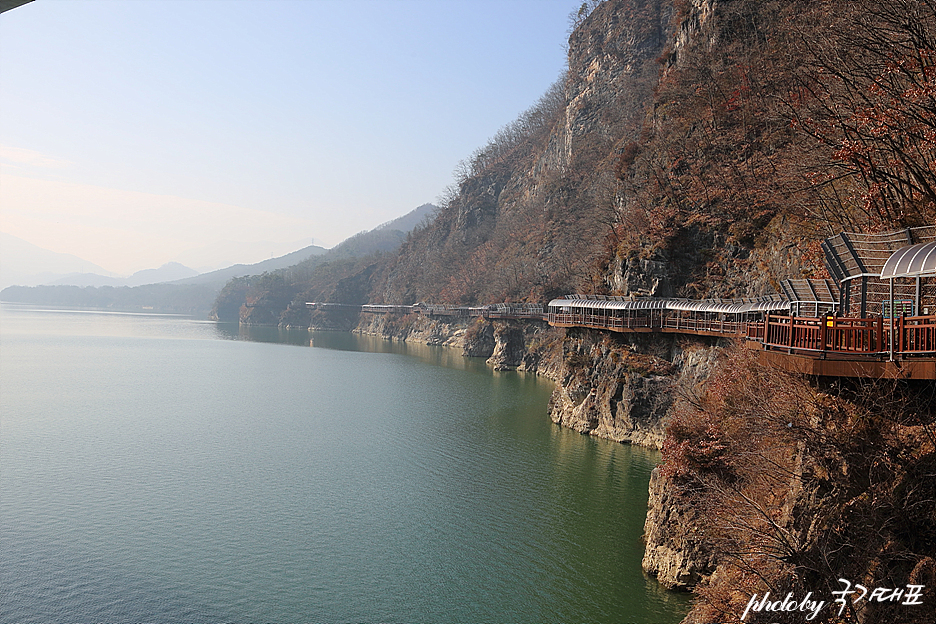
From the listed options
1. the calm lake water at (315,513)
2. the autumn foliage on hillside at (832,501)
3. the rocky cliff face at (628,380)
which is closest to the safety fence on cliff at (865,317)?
the autumn foliage on hillside at (832,501)

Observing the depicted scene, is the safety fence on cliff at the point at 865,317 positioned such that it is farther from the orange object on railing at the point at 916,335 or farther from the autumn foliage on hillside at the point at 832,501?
the autumn foliage on hillside at the point at 832,501

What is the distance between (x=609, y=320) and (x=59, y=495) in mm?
31939

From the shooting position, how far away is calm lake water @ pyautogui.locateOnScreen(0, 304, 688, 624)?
1781 centimetres

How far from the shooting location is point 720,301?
33.4 meters

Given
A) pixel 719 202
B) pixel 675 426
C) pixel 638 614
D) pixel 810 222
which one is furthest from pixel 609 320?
pixel 638 614

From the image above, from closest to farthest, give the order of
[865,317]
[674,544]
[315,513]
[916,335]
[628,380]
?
[916,335] < [865,317] < [674,544] < [315,513] < [628,380]

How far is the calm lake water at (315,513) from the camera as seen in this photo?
58.4ft

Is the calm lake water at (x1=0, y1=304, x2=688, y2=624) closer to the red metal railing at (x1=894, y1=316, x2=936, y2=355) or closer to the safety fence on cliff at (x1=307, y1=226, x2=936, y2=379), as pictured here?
the safety fence on cliff at (x1=307, y1=226, x2=936, y2=379)

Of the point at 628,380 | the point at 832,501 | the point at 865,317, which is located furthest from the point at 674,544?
the point at 628,380

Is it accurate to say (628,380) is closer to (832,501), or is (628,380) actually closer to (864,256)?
(864,256)

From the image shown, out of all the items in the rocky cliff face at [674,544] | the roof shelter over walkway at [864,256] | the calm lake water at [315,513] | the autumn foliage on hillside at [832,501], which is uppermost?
the roof shelter over walkway at [864,256]

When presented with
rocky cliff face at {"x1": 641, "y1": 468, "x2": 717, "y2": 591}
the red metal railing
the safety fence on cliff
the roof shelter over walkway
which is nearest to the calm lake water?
rocky cliff face at {"x1": 641, "y1": 468, "x2": 717, "y2": 591}

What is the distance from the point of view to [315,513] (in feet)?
82.0

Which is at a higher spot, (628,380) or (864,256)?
(864,256)
